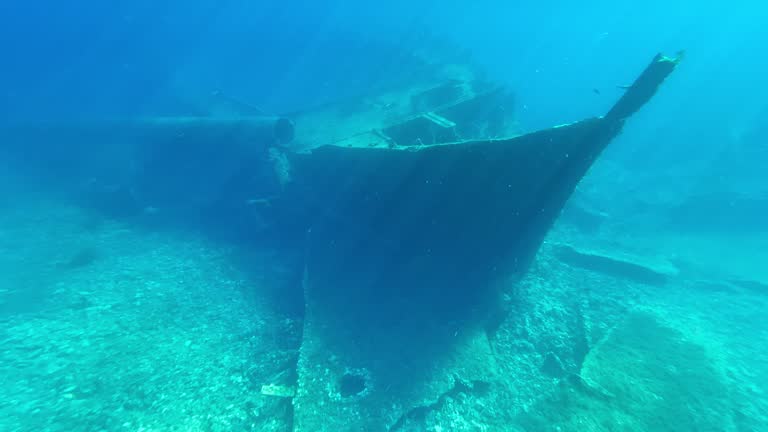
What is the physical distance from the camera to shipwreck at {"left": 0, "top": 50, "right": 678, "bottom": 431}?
4652 millimetres

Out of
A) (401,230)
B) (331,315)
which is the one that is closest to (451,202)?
(401,230)

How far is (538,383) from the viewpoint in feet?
17.7

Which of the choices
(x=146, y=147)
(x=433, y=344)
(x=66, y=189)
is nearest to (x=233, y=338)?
(x=433, y=344)

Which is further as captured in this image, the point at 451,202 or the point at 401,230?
the point at 401,230

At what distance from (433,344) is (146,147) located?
1209 cm

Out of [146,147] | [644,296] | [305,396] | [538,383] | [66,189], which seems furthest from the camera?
[66,189]

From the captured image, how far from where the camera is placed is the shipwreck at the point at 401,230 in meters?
4.65

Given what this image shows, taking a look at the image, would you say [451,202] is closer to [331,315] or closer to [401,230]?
[401,230]

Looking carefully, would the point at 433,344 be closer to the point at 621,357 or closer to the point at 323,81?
the point at 621,357

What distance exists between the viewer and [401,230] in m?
6.12

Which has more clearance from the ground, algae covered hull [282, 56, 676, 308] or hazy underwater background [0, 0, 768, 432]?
algae covered hull [282, 56, 676, 308]

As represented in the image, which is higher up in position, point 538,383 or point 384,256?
point 384,256

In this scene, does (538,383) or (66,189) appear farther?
(66,189)

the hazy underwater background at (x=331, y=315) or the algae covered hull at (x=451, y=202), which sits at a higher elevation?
the algae covered hull at (x=451, y=202)
